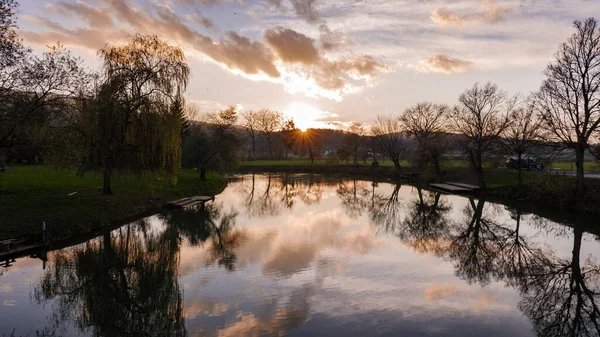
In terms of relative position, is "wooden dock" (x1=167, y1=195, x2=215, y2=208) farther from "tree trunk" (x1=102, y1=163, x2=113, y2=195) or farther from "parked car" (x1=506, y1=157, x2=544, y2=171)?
"parked car" (x1=506, y1=157, x2=544, y2=171)

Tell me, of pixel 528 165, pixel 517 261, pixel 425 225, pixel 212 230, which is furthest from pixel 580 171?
pixel 212 230

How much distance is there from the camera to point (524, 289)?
11.0 meters

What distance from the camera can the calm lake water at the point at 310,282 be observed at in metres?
8.48

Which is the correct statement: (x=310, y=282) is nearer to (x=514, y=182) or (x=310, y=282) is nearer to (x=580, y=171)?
(x=580, y=171)

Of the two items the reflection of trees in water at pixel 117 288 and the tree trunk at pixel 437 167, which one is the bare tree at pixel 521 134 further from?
the reflection of trees in water at pixel 117 288

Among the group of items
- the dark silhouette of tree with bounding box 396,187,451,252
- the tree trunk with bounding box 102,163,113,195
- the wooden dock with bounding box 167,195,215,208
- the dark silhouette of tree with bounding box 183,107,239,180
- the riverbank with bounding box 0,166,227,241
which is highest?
the dark silhouette of tree with bounding box 183,107,239,180

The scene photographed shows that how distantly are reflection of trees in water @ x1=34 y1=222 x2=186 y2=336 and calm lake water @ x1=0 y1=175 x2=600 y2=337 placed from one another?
5cm

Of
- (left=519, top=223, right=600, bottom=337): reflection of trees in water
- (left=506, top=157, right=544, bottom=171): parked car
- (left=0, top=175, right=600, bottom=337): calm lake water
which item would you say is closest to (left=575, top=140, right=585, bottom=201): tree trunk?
(left=0, top=175, right=600, bottom=337): calm lake water

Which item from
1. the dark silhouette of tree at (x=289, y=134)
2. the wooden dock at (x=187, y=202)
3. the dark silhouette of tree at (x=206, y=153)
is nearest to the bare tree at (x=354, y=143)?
the dark silhouette of tree at (x=289, y=134)

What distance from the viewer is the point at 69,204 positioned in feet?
59.8

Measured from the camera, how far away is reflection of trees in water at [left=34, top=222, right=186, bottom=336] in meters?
8.54

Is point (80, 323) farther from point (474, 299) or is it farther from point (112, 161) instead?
point (112, 161)

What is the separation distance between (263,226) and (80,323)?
11.8 m

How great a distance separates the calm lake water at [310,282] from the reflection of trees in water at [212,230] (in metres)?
0.08
